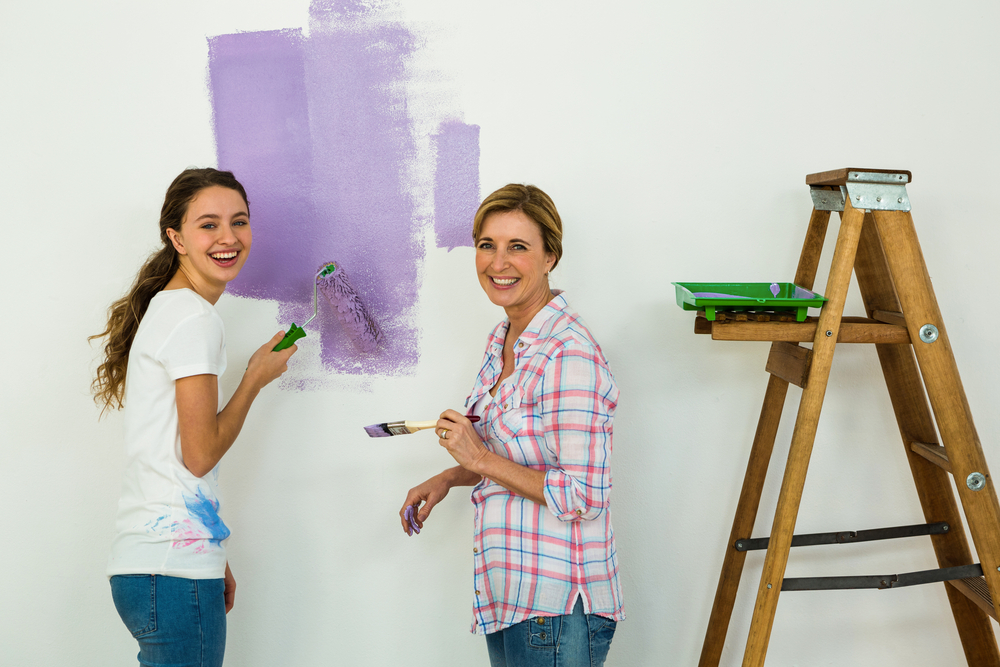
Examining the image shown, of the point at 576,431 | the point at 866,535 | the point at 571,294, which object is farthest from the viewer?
the point at 571,294

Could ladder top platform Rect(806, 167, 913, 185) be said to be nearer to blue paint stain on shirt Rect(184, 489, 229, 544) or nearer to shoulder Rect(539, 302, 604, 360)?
shoulder Rect(539, 302, 604, 360)

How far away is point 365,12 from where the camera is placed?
1674 mm

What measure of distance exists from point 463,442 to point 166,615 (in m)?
0.62

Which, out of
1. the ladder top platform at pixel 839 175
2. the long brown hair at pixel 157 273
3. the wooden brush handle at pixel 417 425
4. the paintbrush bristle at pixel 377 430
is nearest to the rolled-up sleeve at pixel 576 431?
the wooden brush handle at pixel 417 425

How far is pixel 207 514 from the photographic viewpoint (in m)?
1.33

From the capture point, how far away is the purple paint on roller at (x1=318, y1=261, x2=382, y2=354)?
1.73m

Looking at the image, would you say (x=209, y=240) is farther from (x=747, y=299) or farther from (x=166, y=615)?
(x=747, y=299)

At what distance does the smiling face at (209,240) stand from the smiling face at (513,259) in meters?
0.52

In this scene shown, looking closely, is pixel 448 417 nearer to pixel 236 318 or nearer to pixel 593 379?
pixel 593 379

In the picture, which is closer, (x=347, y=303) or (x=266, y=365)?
(x=266, y=365)

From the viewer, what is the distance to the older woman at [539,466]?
118cm

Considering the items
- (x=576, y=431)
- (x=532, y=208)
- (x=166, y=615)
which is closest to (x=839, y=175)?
(x=532, y=208)

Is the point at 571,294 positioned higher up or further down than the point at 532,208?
further down

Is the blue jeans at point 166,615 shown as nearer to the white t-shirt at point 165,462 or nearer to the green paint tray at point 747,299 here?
the white t-shirt at point 165,462
